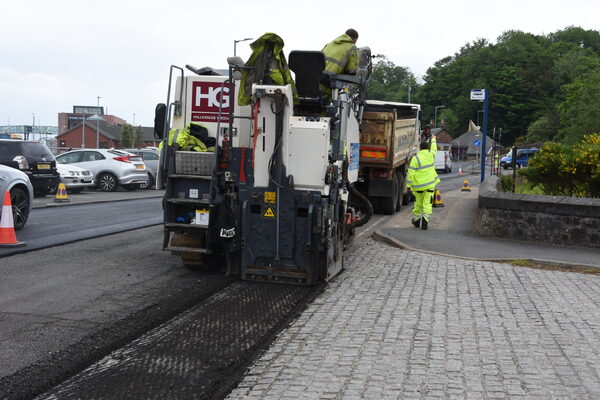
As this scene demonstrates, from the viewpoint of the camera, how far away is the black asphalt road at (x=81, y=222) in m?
11.7

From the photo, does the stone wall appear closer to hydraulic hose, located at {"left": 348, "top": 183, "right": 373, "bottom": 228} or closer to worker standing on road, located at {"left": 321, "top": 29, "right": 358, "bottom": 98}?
hydraulic hose, located at {"left": 348, "top": 183, "right": 373, "bottom": 228}

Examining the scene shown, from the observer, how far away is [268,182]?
8.41 meters

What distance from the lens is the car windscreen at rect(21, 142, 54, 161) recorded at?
20609 millimetres

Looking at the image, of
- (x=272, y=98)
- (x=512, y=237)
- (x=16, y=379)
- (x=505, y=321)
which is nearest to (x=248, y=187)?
(x=272, y=98)

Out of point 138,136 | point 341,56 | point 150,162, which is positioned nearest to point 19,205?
point 341,56

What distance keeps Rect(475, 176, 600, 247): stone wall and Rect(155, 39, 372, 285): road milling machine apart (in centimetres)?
453

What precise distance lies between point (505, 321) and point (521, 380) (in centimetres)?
180

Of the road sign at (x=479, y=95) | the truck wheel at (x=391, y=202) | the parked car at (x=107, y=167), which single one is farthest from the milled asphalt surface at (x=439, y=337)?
the parked car at (x=107, y=167)

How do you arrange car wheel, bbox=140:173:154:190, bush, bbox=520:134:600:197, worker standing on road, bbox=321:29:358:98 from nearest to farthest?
worker standing on road, bbox=321:29:358:98, bush, bbox=520:134:600:197, car wheel, bbox=140:173:154:190

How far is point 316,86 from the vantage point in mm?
8727

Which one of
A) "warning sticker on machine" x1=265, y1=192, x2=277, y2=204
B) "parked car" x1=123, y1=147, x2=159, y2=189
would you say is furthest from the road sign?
"warning sticker on machine" x1=265, y1=192, x2=277, y2=204

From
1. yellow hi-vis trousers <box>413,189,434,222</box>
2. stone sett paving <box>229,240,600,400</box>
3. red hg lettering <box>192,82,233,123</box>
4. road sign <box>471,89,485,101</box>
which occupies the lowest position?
stone sett paving <box>229,240,600,400</box>

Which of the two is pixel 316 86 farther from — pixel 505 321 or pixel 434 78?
pixel 434 78

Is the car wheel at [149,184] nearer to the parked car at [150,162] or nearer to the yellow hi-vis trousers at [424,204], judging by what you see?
the parked car at [150,162]
